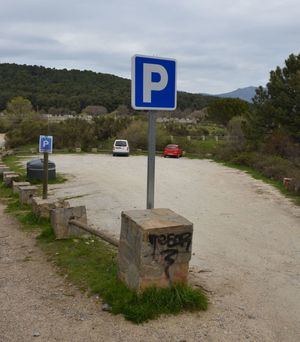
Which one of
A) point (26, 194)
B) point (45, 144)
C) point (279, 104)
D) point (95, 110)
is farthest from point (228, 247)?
point (95, 110)

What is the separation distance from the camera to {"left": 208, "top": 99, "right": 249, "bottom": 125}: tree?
61237 millimetres

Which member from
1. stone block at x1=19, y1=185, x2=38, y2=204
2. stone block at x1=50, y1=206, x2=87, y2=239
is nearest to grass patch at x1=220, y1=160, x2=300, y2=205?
stone block at x1=19, y1=185, x2=38, y2=204

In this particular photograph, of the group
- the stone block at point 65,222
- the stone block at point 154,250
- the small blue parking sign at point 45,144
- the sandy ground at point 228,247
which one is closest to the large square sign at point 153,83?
the stone block at point 154,250

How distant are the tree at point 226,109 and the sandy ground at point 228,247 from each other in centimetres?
4382

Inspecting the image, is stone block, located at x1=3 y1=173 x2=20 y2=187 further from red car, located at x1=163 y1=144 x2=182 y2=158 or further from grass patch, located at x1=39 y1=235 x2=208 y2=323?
red car, located at x1=163 y1=144 x2=182 y2=158

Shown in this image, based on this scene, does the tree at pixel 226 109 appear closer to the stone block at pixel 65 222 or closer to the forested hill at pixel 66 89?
the forested hill at pixel 66 89

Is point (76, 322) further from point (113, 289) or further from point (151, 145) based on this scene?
point (151, 145)

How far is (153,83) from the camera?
460cm

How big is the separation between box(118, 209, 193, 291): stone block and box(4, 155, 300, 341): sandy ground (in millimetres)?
461

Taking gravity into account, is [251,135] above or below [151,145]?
above

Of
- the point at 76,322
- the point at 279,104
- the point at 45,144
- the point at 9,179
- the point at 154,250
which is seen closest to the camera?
the point at 76,322

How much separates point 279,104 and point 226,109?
36.4 metres

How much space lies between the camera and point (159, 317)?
4234 millimetres

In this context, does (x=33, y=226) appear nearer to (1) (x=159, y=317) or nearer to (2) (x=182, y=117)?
(1) (x=159, y=317)
